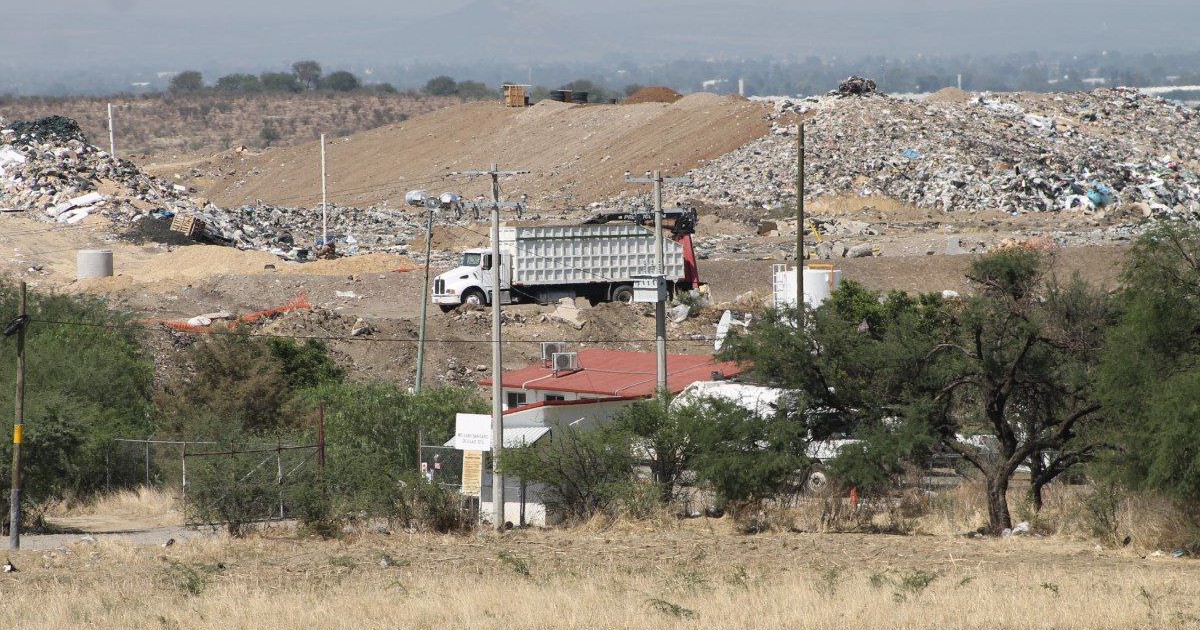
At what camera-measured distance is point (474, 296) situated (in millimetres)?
43844

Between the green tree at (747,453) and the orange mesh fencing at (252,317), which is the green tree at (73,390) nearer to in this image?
the orange mesh fencing at (252,317)

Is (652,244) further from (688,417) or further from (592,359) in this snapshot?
(688,417)

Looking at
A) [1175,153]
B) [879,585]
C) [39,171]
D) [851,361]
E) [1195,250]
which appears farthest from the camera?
[1175,153]

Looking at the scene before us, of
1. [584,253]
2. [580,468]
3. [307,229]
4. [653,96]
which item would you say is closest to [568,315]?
[584,253]

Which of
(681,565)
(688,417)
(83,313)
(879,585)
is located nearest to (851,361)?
(688,417)

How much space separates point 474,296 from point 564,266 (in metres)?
2.69

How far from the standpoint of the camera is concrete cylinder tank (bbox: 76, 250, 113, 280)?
1916 inches

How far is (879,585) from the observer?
17312 millimetres

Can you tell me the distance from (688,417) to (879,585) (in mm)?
7492

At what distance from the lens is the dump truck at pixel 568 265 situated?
143 feet

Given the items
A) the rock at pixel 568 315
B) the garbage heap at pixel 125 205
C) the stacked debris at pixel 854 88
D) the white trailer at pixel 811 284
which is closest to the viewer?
the white trailer at pixel 811 284

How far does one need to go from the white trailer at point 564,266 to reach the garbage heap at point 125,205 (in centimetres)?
1255

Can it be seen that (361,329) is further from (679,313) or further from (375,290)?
(679,313)

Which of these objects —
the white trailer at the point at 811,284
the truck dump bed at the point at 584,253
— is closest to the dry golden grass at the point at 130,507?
the white trailer at the point at 811,284
